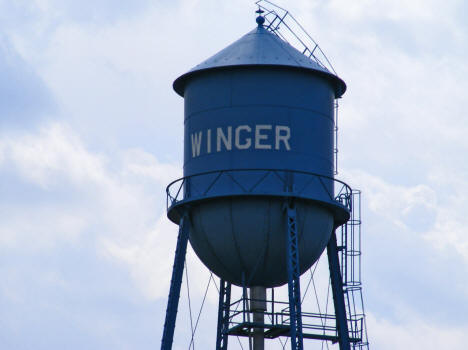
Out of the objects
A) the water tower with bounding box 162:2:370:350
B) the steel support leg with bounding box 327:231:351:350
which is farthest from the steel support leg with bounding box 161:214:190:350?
the steel support leg with bounding box 327:231:351:350

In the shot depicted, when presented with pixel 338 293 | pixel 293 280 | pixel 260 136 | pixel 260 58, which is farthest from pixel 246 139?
pixel 338 293

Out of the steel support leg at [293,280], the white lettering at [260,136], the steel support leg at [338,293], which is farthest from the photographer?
the steel support leg at [338,293]

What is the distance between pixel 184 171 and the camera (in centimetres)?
4016

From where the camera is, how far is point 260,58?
3953cm

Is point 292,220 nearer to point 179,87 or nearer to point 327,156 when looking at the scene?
point 327,156

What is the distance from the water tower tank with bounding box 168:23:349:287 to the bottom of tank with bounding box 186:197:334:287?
0.03 m

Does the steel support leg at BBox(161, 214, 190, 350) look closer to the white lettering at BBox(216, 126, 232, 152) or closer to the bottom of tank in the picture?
the bottom of tank

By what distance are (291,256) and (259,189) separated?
1.93m

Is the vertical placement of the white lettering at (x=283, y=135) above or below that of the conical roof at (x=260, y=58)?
below

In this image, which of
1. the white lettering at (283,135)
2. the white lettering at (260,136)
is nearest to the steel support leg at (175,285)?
the white lettering at (260,136)

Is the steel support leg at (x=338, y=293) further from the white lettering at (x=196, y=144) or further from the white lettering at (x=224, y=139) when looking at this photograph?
the white lettering at (x=196, y=144)

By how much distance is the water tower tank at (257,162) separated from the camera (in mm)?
→ 38656

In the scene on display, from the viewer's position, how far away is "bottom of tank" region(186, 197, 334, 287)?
38.6 m

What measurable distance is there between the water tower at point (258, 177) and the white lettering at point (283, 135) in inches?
1.0
